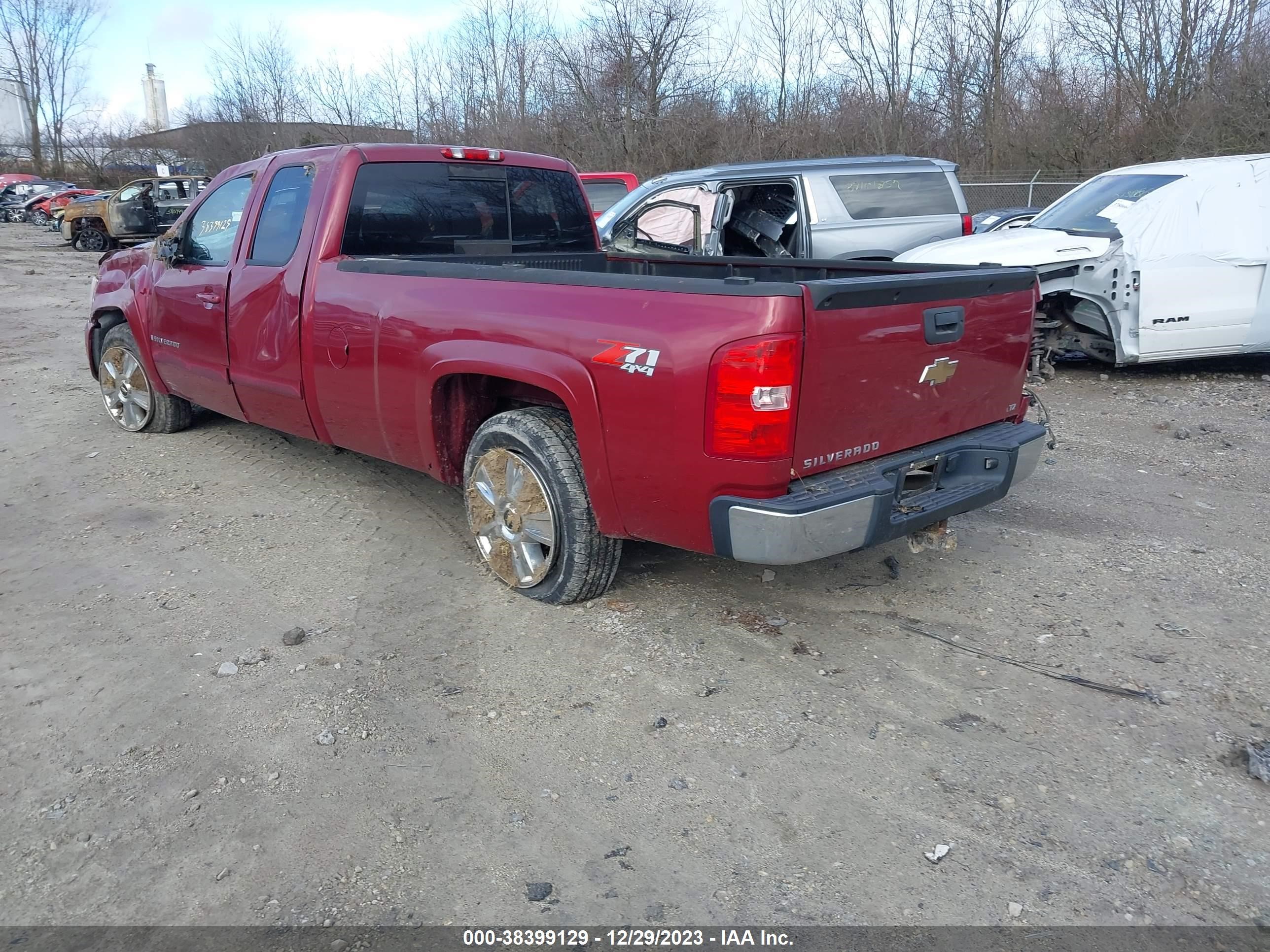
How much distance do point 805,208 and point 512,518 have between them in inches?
210

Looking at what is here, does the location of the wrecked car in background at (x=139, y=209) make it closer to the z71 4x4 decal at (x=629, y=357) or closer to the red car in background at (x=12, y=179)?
the z71 4x4 decal at (x=629, y=357)

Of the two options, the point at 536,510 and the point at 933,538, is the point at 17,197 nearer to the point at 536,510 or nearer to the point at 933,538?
the point at 536,510

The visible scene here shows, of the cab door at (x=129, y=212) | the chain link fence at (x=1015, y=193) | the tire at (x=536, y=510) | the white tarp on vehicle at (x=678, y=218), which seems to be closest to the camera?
the tire at (x=536, y=510)

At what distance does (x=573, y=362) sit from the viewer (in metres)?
3.51

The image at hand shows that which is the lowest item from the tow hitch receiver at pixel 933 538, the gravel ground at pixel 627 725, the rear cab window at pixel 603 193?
the gravel ground at pixel 627 725

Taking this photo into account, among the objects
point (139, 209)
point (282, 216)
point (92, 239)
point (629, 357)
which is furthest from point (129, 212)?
point (629, 357)

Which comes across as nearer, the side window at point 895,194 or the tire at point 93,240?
the side window at point 895,194

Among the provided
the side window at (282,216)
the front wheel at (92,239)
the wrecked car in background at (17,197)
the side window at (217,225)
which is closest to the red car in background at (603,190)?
the side window at (217,225)

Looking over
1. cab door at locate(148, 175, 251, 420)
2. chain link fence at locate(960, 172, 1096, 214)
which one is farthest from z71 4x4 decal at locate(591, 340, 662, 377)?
chain link fence at locate(960, 172, 1096, 214)

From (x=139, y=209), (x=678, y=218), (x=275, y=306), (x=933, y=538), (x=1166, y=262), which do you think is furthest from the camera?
(x=139, y=209)

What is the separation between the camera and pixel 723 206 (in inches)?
352

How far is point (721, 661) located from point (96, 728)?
2.22 m

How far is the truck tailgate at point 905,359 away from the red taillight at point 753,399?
0.20 ft

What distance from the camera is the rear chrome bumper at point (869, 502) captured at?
10.3 ft
